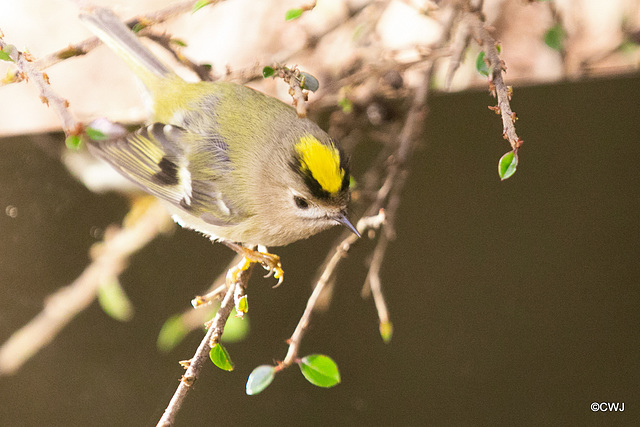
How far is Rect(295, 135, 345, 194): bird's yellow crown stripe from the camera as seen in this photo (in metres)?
0.73

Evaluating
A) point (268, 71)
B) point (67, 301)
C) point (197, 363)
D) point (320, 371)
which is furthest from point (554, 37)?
point (67, 301)

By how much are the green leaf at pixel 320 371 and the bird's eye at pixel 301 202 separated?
0.82ft

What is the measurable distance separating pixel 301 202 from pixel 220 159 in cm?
16

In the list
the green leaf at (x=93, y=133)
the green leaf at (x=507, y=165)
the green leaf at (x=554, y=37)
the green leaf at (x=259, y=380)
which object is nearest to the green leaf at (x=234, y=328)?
the green leaf at (x=259, y=380)

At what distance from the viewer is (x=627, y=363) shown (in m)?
1.03

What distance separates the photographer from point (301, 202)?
0.82m

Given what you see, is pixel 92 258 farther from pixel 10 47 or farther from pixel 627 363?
pixel 627 363

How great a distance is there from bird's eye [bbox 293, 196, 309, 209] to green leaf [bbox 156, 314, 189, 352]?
0.36 metres

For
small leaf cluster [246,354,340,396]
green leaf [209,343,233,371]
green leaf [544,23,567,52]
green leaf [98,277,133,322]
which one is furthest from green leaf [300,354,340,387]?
green leaf [544,23,567,52]

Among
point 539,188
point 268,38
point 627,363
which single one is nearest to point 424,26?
point 268,38

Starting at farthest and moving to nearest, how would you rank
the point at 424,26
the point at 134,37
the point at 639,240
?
the point at 424,26 < the point at 639,240 < the point at 134,37

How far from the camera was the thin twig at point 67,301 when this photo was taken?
3.53 feet

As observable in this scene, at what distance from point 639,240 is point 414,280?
447 mm

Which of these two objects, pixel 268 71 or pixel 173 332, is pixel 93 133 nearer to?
pixel 268 71
